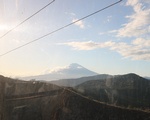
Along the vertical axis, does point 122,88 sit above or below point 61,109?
above

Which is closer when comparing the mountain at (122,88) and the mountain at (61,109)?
the mountain at (61,109)

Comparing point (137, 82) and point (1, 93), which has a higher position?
point (137, 82)

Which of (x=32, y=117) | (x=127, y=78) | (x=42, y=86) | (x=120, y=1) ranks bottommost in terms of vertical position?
(x=32, y=117)

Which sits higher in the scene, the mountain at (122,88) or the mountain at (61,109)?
the mountain at (122,88)

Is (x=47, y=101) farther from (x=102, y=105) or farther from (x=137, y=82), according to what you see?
(x=137, y=82)

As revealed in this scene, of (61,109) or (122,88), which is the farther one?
(122,88)

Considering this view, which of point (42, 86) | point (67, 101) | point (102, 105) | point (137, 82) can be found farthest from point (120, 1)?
point (137, 82)

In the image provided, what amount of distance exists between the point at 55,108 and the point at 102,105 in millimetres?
4103

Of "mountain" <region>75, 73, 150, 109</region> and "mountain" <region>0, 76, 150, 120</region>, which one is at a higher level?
"mountain" <region>75, 73, 150, 109</region>

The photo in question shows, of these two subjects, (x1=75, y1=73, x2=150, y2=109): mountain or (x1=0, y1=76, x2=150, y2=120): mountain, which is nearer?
(x1=0, y1=76, x2=150, y2=120): mountain

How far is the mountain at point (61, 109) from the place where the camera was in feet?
53.4

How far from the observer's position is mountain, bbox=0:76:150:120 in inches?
641

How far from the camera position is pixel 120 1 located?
10523 mm

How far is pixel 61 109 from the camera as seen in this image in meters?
18.7
